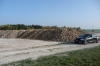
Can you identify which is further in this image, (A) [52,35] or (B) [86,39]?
(A) [52,35]

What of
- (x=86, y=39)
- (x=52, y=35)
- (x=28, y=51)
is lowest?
(x=28, y=51)

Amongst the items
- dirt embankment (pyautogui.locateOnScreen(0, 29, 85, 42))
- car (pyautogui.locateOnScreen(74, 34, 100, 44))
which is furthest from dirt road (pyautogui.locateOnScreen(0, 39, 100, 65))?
dirt embankment (pyautogui.locateOnScreen(0, 29, 85, 42))

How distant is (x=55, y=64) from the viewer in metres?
9.38

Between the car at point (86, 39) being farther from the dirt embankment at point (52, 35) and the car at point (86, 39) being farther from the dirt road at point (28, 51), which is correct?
the dirt embankment at point (52, 35)

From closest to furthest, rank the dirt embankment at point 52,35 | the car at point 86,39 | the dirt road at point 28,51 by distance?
the dirt road at point 28,51
the car at point 86,39
the dirt embankment at point 52,35

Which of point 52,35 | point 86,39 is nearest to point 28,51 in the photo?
point 86,39

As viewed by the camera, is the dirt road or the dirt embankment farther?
the dirt embankment

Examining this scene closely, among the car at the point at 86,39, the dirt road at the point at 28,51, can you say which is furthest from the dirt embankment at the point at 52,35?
the dirt road at the point at 28,51

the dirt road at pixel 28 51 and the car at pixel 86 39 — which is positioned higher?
the car at pixel 86 39

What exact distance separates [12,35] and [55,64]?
34.1 metres

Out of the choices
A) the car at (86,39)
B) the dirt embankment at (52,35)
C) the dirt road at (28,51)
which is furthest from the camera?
the dirt embankment at (52,35)

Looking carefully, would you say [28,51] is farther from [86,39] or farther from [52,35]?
[52,35]

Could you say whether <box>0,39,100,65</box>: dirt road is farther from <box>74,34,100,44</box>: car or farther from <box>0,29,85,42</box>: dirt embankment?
<box>0,29,85,42</box>: dirt embankment

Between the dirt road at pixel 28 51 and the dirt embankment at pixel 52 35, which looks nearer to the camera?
the dirt road at pixel 28 51
